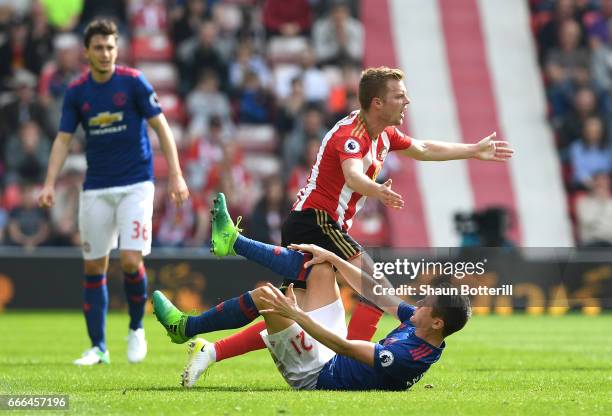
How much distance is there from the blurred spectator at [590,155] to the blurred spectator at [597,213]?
28 centimetres

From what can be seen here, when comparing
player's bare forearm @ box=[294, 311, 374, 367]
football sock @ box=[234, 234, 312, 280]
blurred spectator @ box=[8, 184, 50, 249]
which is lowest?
blurred spectator @ box=[8, 184, 50, 249]

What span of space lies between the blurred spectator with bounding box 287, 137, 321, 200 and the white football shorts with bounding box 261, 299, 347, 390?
1091cm

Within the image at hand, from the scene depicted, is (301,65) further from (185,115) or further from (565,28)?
(565,28)

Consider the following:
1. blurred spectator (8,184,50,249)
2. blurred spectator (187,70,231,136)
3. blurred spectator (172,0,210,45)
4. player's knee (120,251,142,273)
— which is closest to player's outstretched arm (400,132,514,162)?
player's knee (120,251,142,273)

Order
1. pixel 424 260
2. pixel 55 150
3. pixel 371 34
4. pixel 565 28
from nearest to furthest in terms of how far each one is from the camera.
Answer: pixel 424 260, pixel 55 150, pixel 565 28, pixel 371 34

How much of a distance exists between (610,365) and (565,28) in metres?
13.3

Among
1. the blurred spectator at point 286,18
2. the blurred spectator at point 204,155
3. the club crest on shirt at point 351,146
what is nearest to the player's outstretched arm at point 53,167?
the club crest on shirt at point 351,146

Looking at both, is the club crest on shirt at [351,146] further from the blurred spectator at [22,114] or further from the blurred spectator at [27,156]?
the blurred spectator at [22,114]

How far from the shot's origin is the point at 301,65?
70.3 ft

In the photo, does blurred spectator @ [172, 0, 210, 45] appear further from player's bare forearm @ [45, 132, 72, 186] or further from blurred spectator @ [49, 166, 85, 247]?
player's bare forearm @ [45, 132, 72, 186]

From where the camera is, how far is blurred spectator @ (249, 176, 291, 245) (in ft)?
58.3

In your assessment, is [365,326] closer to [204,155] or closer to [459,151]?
[459,151]

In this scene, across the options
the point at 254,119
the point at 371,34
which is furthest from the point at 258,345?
the point at 371,34

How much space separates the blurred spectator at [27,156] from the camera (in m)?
18.9
